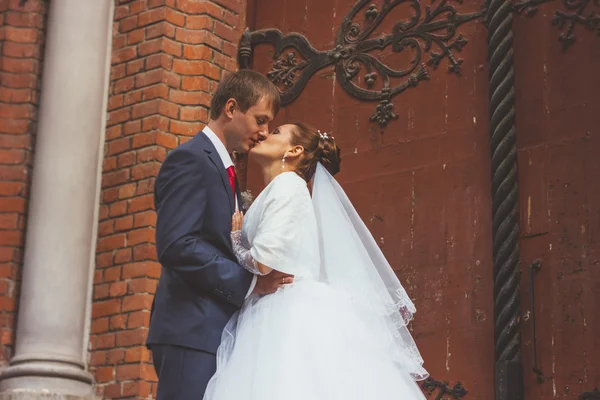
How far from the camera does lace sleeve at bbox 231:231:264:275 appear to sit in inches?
126

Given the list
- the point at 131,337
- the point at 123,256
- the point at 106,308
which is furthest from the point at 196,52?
the point at 131,337

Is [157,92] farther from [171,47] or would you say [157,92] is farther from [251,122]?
[251,122]

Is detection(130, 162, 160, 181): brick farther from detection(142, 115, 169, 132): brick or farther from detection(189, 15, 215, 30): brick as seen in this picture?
detection(189, 15, 215, 30): brick

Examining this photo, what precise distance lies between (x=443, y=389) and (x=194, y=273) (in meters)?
1.94

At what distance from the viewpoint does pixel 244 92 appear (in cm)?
338

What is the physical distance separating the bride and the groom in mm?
53

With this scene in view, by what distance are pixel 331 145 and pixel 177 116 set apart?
1938 millimetres

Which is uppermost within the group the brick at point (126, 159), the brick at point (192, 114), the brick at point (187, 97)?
the brick at point (187, 97)

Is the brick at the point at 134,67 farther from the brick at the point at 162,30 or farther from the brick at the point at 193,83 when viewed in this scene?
the brick at the point at 193,83

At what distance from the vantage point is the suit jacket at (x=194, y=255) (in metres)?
3.10

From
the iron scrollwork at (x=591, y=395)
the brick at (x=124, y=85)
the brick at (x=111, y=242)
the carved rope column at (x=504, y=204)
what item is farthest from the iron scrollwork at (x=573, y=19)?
the brick at (x=111, y=242)

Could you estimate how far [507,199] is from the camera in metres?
4.62

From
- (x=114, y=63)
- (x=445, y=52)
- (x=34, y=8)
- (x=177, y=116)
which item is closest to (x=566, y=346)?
(x=445, y=52)

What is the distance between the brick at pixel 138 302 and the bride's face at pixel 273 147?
5.96 ft
